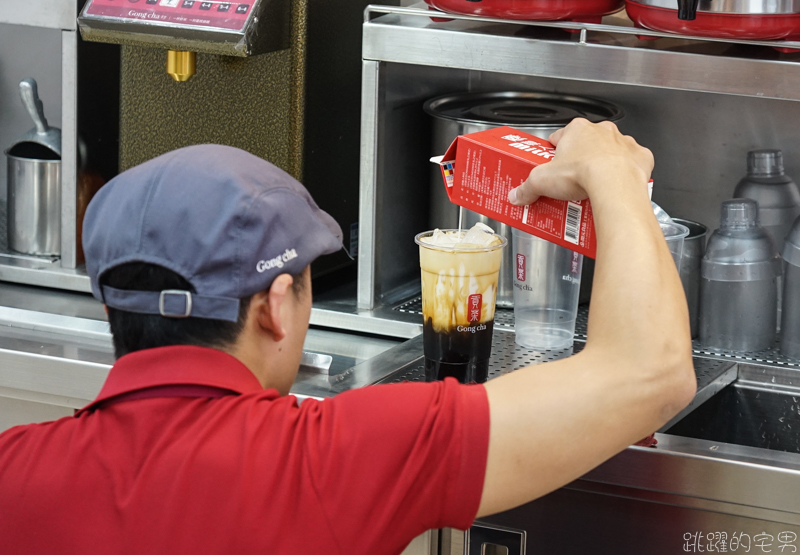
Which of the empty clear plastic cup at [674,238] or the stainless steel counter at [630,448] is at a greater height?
the empty clear plastic cup at [674,238]

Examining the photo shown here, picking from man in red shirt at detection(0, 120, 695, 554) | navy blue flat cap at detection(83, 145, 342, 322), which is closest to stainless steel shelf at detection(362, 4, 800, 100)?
man in red shirt at detection(0, 120, 695, 554)

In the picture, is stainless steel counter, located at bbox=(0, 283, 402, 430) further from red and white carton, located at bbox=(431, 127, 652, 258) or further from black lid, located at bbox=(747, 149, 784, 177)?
black lid, located at bbox=(747, 149, 784, 177)

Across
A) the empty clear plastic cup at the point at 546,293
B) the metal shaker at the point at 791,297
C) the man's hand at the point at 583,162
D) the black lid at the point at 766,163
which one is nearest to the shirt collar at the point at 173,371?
the man's hand at the point at 583,162

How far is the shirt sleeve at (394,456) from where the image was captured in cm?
78

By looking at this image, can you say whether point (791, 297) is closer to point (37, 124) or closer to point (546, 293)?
point (546, 293)

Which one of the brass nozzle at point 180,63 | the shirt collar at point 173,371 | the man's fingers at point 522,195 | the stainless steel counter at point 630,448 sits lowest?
the stainless steel counter at point 630,448

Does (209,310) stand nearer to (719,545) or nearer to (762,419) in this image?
(719,545)

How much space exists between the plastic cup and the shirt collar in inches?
17.4

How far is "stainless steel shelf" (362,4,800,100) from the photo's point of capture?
50.3 inches

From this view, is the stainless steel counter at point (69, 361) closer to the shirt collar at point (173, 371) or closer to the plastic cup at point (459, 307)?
the plastic cup at point (459, 307)

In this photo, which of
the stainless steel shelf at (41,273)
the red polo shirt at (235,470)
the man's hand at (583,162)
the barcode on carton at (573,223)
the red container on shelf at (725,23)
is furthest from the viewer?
the stainless steel shelf at (41,273)

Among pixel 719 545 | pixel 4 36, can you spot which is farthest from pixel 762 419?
pixel 4 36

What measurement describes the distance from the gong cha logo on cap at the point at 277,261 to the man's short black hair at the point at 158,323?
0.03 metres

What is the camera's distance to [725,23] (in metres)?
1.22
